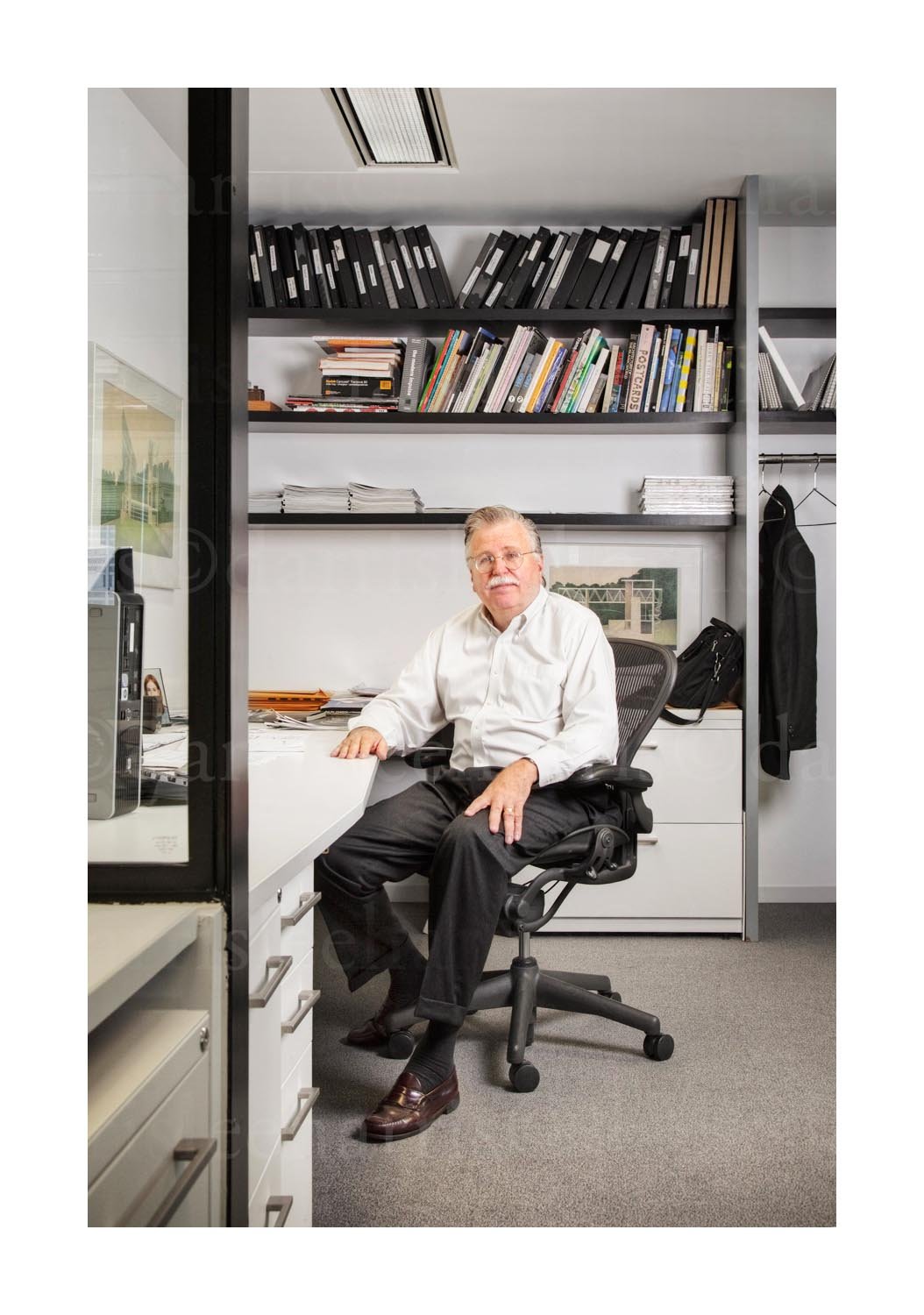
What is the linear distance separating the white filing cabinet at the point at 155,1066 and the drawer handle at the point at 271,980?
0.10 m

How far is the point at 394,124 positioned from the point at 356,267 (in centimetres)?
122

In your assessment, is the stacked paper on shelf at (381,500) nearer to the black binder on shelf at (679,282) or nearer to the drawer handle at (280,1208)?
the black binder on shelf at (679,282)

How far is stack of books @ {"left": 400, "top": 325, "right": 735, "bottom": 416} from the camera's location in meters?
2.84

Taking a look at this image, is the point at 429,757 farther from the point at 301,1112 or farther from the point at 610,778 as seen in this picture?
the point at 301,1112

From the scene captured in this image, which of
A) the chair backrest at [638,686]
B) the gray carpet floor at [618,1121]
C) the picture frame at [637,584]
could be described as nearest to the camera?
the gray carpet floor at [618,1121]

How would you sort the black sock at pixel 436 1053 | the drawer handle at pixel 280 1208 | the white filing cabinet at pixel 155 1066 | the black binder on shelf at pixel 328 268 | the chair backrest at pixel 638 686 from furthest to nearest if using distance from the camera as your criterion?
the black binder on shelf at pixel 328 268 < the chair backrest at pixel 638 686 < the black sock at pixel 436 1053 < the drawer handle at pixel 280 1208 < the white filing cabinet at pixel 155 1066

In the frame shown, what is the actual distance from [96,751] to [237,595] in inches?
7.0

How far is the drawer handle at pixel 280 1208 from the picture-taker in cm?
103

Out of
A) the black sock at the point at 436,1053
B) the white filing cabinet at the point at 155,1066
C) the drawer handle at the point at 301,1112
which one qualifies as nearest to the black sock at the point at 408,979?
the black sock at the point at 436,1053

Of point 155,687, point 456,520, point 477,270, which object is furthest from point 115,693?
point 477,270

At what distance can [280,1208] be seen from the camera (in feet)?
3.46

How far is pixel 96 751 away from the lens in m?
0.74

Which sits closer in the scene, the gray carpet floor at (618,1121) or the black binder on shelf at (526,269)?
the gray carpet floor at (618,1121)
